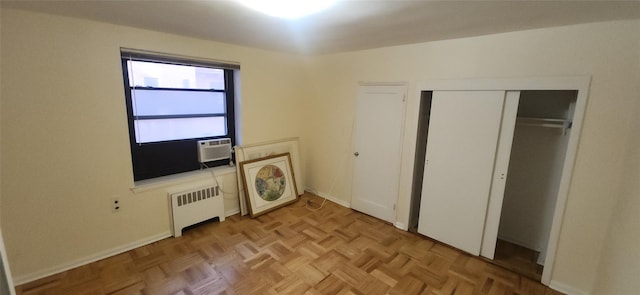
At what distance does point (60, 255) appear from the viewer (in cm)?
231

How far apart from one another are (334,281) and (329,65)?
9.24ft

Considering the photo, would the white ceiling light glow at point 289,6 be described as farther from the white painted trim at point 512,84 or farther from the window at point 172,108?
the white painted trim at point 512,84

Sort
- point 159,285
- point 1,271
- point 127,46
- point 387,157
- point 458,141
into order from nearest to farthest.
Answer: point 1,271 → point 159,285 → point 127,46 → point 458,141 → point 387,157

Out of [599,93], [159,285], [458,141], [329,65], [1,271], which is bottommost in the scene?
[159,285]

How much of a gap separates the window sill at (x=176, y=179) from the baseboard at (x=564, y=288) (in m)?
3.56

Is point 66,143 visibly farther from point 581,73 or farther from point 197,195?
point 581,73

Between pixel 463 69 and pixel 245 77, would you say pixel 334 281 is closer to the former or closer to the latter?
pixel 463 69

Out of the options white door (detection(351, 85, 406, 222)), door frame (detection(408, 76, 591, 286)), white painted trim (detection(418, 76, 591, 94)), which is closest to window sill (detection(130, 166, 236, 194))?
white door (detection(351, 85, 406, 222))

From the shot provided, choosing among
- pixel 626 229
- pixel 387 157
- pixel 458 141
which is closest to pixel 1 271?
pixel 387 157

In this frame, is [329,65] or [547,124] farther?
[329,65]

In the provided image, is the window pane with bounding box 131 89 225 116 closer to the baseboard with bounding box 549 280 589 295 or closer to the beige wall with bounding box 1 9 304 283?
the beige wall with bounding box 1 9 304 283

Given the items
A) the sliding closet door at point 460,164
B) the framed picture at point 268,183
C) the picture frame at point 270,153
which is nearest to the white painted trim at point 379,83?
the sliding closet door at point 460,164

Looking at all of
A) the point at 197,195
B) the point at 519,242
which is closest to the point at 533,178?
the point at 519,242

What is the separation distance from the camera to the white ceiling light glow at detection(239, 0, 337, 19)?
1667 mm
